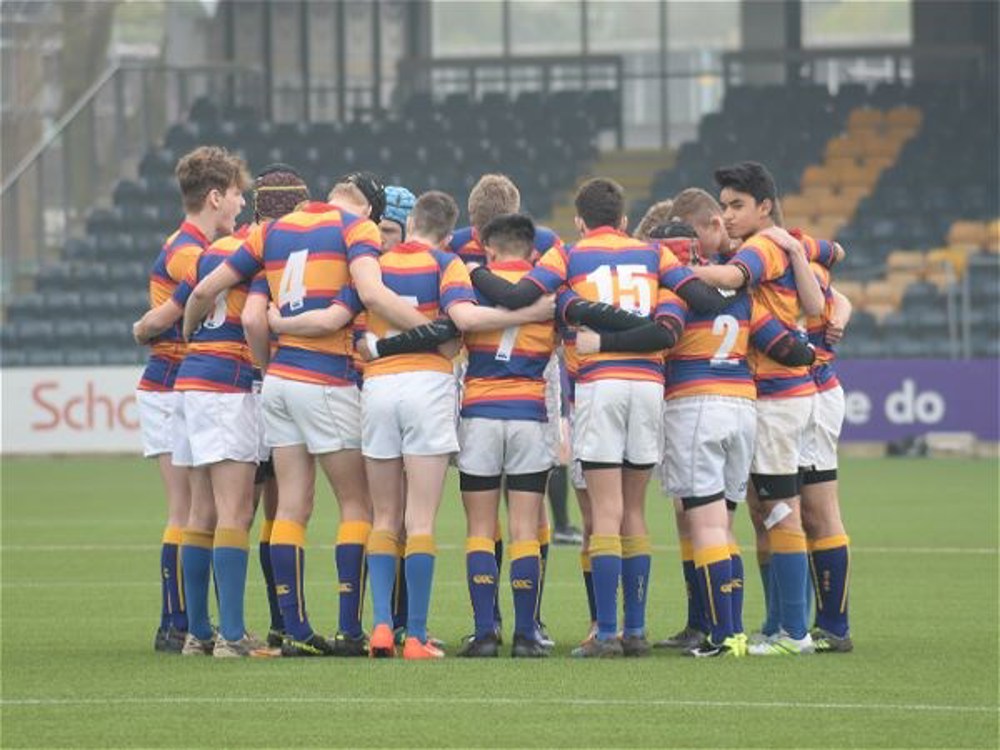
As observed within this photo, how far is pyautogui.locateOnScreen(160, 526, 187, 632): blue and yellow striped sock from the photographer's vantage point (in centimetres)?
1137

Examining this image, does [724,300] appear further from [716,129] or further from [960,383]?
[716,129]

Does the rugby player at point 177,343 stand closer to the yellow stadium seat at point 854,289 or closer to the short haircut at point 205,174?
the short haircut at point 205,174

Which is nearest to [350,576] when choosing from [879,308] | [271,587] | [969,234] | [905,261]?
[271,587]

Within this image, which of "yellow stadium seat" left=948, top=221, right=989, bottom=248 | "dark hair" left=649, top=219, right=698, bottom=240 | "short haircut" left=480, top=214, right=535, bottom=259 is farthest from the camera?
"yellow stadium seat" left=948, top=221, right=989, bottom=248

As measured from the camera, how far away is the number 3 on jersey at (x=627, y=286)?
10742 millimetres

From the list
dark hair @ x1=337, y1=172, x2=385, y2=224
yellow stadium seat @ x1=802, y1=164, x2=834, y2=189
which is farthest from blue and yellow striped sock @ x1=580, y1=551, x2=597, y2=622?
yellow stadium seat @ x1=802, y1=164, x2=834, y2=189

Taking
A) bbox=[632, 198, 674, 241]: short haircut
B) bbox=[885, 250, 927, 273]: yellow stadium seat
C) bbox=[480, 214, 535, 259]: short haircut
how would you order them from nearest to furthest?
bbox=[480, 214, 535, 259]: short haircut < bbox=[632, 198, 674, 241]: short haircut < bbox=[885, 250, 927, 273]: yellow stadium seat

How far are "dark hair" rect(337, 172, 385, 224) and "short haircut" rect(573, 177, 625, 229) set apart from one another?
2.99ft

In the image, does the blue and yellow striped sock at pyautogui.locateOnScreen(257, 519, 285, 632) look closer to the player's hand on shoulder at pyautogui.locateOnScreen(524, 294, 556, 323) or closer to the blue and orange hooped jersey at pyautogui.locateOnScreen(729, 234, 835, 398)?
the player's hand on shoulder at pyautogui.locateOnScreen(524, 294, 556, 323)

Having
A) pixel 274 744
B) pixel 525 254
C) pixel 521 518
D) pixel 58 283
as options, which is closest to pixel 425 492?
pixel 521 518

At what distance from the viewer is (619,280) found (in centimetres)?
1078

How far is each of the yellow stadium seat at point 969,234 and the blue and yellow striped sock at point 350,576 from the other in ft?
83.1

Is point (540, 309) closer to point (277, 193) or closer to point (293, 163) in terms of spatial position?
point (277, 193)

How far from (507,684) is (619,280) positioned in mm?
1984
